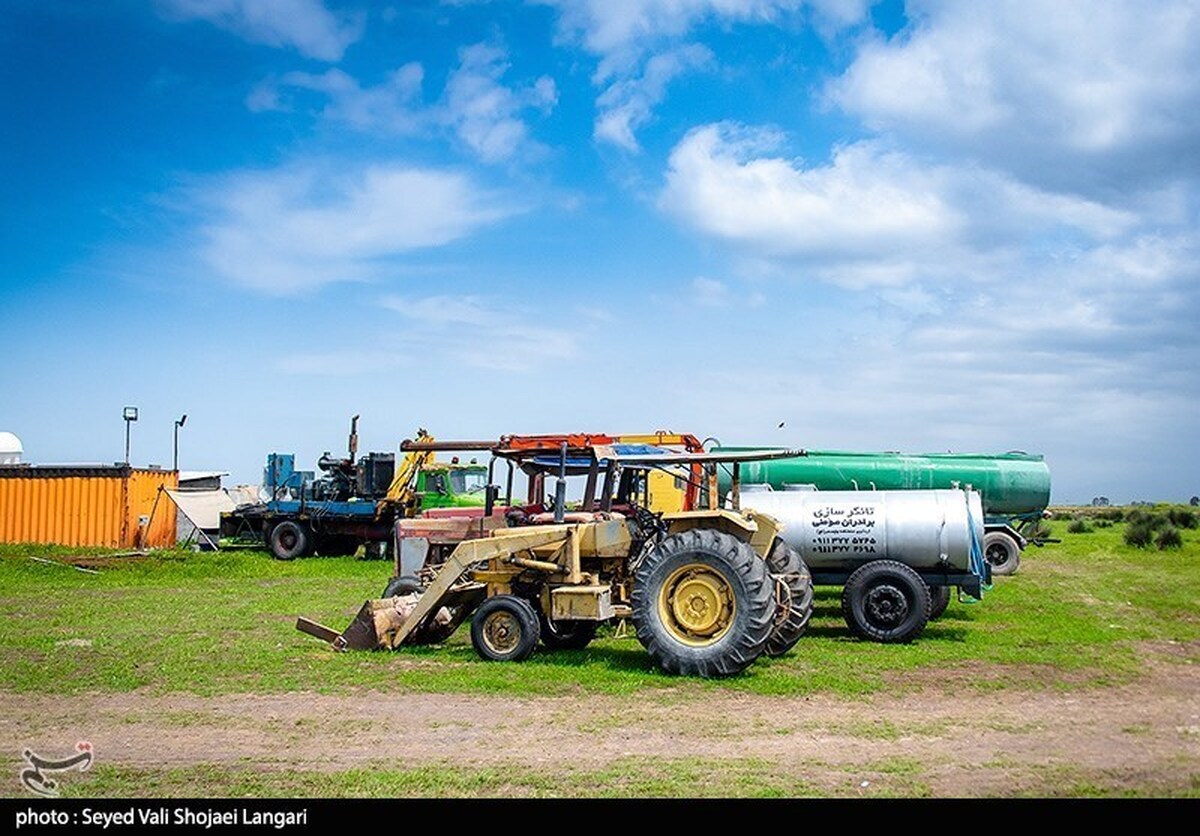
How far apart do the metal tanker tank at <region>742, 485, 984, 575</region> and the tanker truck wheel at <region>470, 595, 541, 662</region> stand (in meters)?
4.60

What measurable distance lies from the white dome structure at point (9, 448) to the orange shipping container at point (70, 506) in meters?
13.2

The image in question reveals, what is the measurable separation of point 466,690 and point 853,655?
4778mm

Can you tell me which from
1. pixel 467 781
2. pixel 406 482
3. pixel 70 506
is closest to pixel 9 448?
pixel 70 506

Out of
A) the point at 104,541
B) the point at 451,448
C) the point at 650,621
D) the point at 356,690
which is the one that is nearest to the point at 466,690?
the point at 356,690

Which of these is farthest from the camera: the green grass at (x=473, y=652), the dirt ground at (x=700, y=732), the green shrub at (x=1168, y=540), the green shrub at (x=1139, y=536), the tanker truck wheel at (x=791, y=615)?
the green shrub at (x=1139, y=536)

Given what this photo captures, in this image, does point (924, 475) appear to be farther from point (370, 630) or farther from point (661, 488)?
point (370, 630)

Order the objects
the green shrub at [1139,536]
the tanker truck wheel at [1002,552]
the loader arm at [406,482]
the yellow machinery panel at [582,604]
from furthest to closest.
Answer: the green shrub at [1139,536] → the loader arm at [406,482] → the tanker truck wheel at [1002,552] → the yellow machinery panel at [582,604]

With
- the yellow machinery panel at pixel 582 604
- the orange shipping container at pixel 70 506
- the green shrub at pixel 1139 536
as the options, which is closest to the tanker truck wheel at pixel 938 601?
the yellow machinery panel at pixel 582 604

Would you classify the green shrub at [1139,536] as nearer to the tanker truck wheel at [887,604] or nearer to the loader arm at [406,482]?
the loader arm at [406,482]

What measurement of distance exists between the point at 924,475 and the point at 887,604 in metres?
11.9

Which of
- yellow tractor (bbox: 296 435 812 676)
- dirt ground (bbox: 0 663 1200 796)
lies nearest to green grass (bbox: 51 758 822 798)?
dirt ground (bbox: 0 663 1200 796)

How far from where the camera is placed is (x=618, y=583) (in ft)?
40.4

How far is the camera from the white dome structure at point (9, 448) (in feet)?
139

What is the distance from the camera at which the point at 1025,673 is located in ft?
37.2
